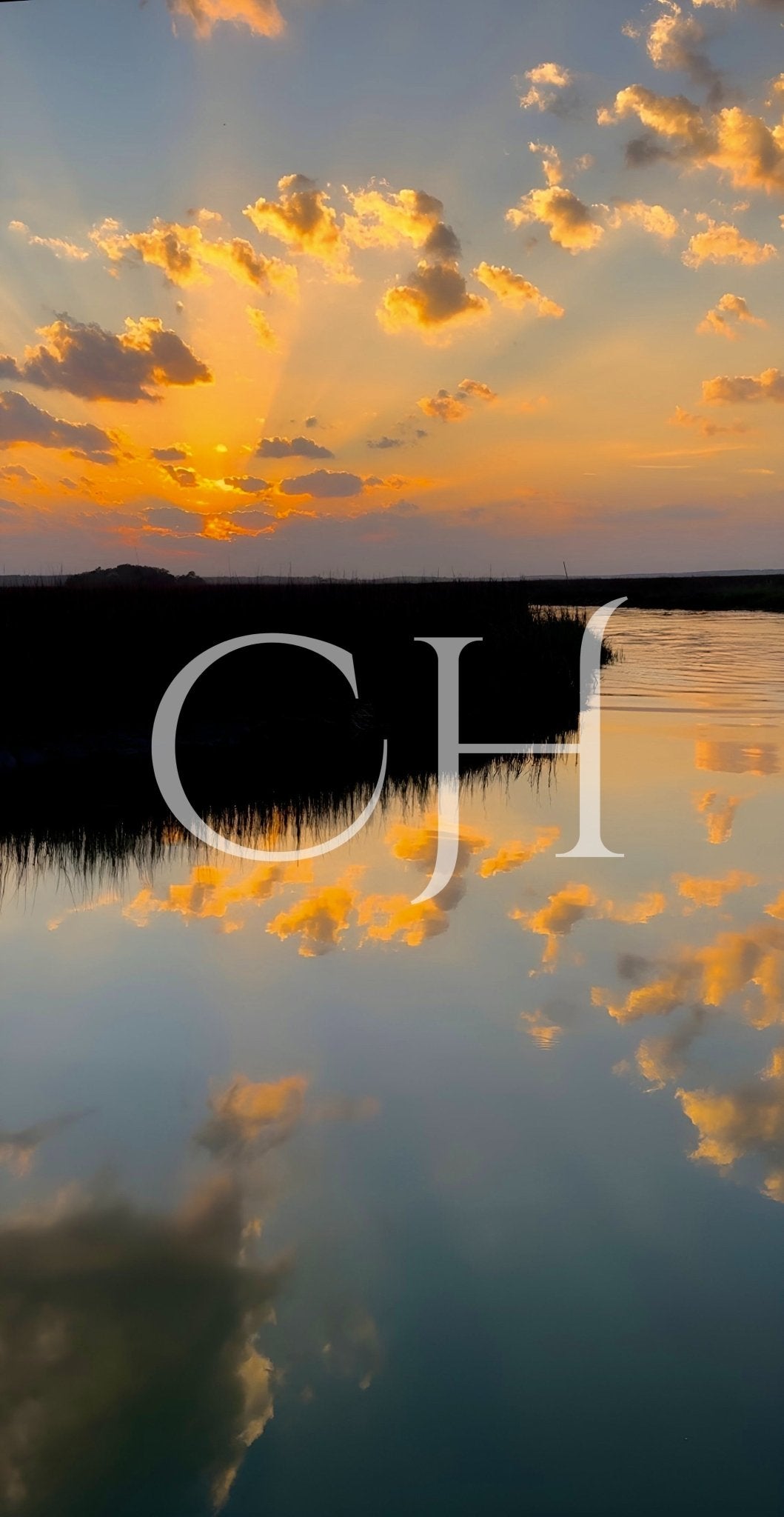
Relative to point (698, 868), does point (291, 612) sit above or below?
above

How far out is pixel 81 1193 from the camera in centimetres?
453

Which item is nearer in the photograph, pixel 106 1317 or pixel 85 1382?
pixel 85 1382

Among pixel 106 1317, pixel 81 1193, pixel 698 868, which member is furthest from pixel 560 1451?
pixel 698 868

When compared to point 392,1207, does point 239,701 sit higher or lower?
higher

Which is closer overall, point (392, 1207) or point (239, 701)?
point (392, 1207)

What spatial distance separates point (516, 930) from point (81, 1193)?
420 centimetres

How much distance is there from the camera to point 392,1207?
438 centimetres

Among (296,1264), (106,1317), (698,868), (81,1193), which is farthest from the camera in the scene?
(698,868)

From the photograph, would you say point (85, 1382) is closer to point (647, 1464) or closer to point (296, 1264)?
point (296, 1264)

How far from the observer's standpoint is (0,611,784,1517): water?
315cm

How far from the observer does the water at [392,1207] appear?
124 inches

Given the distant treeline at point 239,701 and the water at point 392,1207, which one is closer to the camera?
the water at point 392,1207

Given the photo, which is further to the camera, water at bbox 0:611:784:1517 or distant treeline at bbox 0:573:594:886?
distant treeline at bbox 0:573:594:886

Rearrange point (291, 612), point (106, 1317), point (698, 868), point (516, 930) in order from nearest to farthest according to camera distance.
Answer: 1. point (106, 1317)
2. point (516, 930)
3. point (698, 868)
4. point (291, 612)
